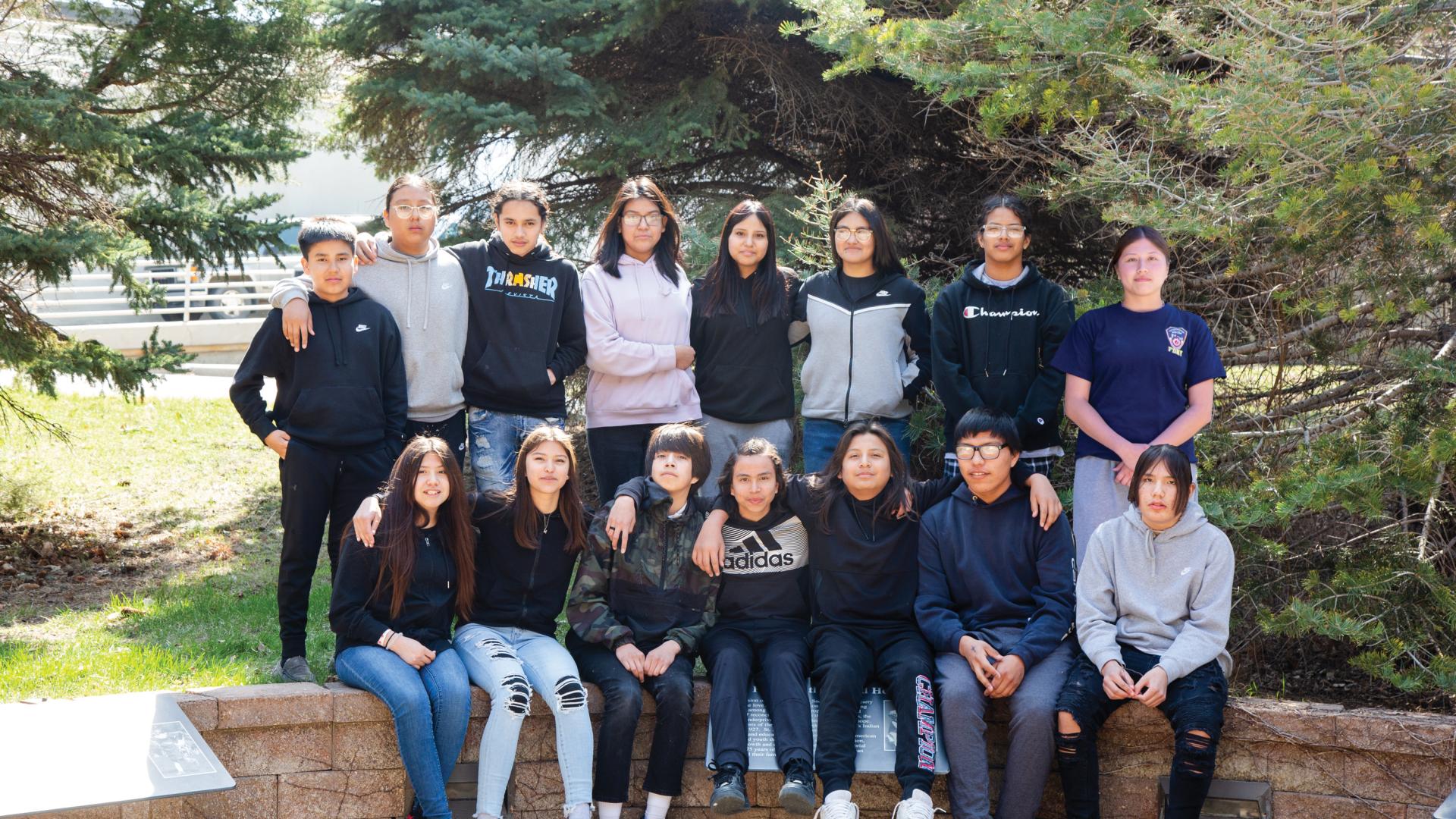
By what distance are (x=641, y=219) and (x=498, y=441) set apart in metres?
0.99

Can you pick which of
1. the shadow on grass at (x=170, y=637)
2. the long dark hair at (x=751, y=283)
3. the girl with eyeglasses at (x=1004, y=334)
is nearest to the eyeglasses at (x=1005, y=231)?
the girl with eyeglasses at (x=1004, y=334)

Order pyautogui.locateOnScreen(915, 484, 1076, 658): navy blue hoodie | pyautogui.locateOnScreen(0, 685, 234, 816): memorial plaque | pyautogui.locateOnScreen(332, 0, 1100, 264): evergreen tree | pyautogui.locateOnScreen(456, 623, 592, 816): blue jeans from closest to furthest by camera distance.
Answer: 1. pyautogui.locateOnScreen(0, 685, 234, 816): memorial plaque
2. pyautogui.locateOnScreen(456, 623, 592, 816): blue jeans
3. pyautogui.locateOnScreen(915, 484, 1076, 658): navy blue hoodie
4. pyautogui.locateOnScreen(332, 0, 1100, 264): evergreen tree

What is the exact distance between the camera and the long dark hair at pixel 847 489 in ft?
13.4

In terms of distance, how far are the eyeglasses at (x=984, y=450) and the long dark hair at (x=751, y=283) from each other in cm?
96

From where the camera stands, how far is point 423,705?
363cm

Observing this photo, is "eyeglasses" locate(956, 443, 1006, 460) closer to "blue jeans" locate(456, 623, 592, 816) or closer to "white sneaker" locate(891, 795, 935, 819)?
"white sneaker" locate(891, 795, 935, 819)

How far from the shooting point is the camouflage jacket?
13.1ft

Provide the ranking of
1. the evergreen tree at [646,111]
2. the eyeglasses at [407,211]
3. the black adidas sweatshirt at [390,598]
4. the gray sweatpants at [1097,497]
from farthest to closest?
the evergreen tree at [646,111], the eyeglasses at [407,211], the gray sweatpants at [1097,497], the black adidas sweatshirt at [390,598]

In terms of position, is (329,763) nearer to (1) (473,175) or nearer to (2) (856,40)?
(2) (856,40)

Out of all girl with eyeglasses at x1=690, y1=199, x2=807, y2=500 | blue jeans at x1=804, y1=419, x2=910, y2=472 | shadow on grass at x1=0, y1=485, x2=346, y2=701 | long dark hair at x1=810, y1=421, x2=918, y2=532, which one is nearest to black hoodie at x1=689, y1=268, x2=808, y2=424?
girl with eyeglasses at x1=690, y1=199, x2=807, y2=500

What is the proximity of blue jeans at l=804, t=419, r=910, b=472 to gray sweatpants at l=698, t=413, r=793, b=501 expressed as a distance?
0.09 metres

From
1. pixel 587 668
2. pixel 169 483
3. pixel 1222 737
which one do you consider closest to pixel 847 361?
pixel 587 668

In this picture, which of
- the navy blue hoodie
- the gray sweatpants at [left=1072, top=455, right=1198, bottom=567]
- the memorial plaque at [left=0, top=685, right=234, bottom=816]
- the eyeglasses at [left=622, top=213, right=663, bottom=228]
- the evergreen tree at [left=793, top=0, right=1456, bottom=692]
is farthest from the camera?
the eyeglasses at [left=622, top=213, right=663, bottom=228]

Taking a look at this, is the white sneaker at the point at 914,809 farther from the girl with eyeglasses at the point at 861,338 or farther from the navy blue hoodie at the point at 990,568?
the girl with eyeglasses at the point at 861,338
